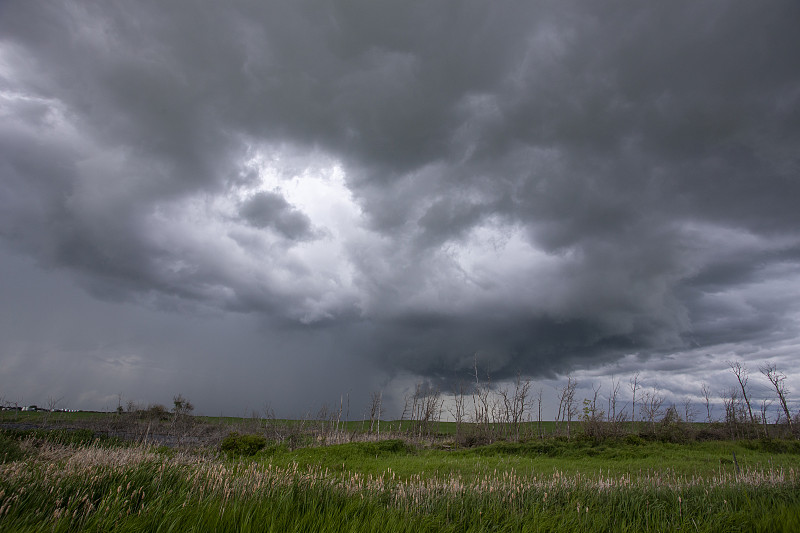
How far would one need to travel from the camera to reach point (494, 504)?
24.3 feet

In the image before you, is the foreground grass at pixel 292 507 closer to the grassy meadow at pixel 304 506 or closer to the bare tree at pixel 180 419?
the grassy meadow at pixel 304 506

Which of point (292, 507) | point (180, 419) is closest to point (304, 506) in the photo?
point (292, 507)

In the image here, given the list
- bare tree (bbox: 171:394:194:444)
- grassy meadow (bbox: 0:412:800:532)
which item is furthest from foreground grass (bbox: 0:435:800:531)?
bare tree (bbox: 171:394:194:444)

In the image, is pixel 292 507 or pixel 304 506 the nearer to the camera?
pixel 292 507

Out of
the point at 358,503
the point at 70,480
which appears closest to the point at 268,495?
the point at 358,503

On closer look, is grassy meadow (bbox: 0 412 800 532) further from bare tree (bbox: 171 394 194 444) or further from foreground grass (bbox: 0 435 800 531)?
bare tree (bbox: 171 394 194 444)

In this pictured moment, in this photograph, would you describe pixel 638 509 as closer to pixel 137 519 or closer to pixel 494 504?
pixel 494 504

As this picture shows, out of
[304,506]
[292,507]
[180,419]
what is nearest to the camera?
[292,507]

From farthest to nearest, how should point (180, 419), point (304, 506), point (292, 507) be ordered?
point (180, 419) → point (304, 506) → point (292, 507)

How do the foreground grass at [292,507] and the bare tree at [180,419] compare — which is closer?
the foreground grass at [292,507]

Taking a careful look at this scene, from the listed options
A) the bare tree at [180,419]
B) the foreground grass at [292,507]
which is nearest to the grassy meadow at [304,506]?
the foreground grass at [292,507]

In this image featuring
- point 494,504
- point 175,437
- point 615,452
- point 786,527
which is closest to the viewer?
point 786,527

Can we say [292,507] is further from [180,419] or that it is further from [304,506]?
[180,419]

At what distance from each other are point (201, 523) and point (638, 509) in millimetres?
8321
